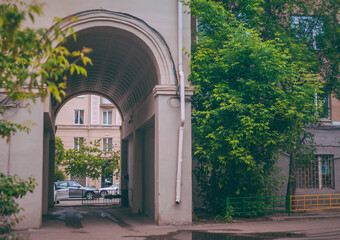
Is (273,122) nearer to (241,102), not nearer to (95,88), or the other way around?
(241,102)

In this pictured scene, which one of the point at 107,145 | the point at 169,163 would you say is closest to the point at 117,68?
the point at 169,163

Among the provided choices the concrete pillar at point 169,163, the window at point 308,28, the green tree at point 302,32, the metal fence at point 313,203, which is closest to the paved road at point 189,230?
the concrete pillar at point 169,163

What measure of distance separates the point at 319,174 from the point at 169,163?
10.4 metres

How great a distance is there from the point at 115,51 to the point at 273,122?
6714 mm

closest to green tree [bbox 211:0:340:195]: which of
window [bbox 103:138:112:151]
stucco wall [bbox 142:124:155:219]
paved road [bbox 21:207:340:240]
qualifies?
paved road [bbox 21:207:340:240]

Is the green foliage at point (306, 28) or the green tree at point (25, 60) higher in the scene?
the green foliage at point (306, 28)

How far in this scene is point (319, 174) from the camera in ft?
69.3

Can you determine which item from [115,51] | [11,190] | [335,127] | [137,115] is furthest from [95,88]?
[11,190]

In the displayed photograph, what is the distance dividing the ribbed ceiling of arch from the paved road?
5422 mm

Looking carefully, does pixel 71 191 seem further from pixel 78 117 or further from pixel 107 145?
pixel 78 117

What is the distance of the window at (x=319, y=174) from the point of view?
820 inches

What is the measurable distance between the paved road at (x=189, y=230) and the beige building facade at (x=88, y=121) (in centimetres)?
3548

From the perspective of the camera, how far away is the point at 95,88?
76.4 feet

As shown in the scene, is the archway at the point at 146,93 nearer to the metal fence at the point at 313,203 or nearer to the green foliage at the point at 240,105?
the green foliage at the point at 240,105
